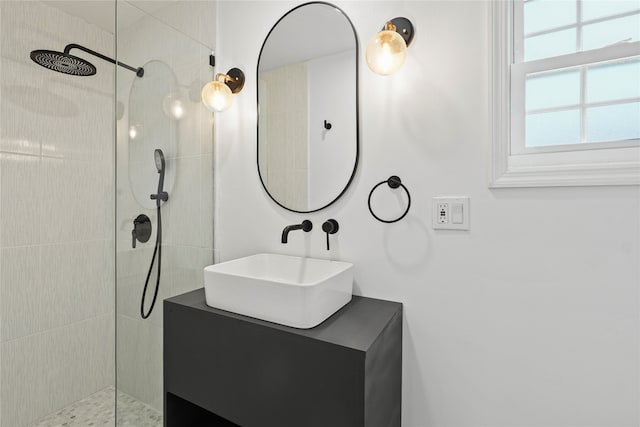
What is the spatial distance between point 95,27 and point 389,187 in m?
2.18

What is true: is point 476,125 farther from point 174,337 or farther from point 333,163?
point 174,337

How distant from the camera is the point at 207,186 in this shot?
1603mm

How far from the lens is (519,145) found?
1064mm

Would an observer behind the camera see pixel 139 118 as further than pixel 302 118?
No

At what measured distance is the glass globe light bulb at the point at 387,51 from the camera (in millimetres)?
1027

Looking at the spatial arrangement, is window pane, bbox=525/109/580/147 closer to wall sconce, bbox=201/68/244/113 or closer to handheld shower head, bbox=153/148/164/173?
wall sconce, bbox=201/68/244/113

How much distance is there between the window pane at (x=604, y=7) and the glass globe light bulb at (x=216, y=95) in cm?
138

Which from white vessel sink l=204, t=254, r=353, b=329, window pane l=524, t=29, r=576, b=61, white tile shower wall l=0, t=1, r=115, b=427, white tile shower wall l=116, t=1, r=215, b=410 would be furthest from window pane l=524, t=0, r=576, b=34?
white tile shower wall l=0, t=1, r=115, b=427

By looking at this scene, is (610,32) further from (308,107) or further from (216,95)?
(216,95)

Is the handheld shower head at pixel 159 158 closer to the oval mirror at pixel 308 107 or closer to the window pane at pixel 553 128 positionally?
the oval mirror at pixel 308 107

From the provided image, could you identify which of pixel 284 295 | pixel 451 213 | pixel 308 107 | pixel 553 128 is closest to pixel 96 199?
pixel 308 107

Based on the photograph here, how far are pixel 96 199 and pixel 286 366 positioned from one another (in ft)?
5.90

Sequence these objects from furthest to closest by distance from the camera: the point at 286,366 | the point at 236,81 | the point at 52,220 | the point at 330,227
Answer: the point at 52,220, the point at 236,81, the point at 330,227, the point at 286,366

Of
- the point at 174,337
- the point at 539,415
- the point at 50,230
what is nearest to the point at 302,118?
the point at 174,337
